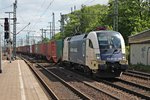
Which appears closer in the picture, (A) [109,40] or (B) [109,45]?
(B) [109,45]

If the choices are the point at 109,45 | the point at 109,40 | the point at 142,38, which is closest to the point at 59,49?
the point at 142,38

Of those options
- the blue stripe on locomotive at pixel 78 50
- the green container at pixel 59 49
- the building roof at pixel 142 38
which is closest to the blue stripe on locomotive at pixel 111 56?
the blue stripe on locomotive at pixel 78 50

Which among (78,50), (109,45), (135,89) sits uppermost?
(109,45)

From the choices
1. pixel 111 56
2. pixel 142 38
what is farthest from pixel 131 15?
pixel 111 56

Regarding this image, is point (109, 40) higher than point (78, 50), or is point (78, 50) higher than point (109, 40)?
point (109, 40)

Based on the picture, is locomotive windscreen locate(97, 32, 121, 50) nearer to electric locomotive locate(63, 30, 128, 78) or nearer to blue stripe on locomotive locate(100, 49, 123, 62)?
electric locomotive locate(63, 30, 128, 78)

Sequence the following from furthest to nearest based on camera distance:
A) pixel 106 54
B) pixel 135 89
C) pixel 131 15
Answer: pixel 131 15 → pixel 106 54 → pixel 135 89

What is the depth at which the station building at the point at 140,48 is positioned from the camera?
3725 cm

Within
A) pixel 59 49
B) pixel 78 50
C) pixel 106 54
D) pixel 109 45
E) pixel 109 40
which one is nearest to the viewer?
pixel 106 54

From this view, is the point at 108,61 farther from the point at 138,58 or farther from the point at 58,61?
the point at 58,61

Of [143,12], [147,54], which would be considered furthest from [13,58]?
[147,54]

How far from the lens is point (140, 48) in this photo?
39.3 metres

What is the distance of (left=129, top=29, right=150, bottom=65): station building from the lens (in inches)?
1467

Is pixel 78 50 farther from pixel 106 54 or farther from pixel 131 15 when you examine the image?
pixel 131 15
